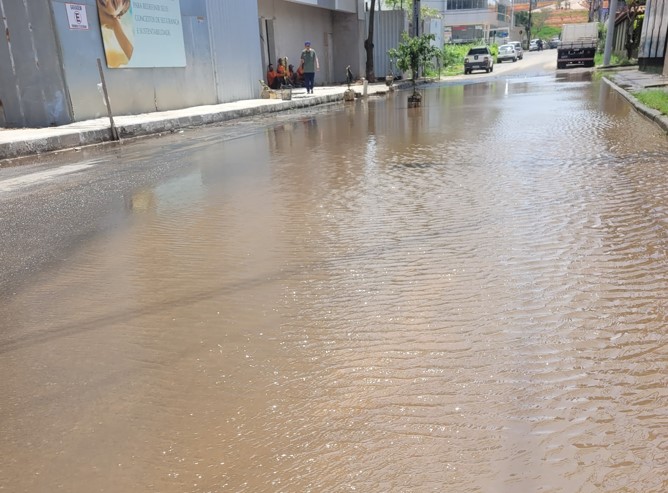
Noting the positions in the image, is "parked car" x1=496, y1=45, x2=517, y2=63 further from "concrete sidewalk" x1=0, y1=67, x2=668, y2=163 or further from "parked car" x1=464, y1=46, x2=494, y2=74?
"concrete sidewalk" x1=0, y1=67, x2=668, y2=163

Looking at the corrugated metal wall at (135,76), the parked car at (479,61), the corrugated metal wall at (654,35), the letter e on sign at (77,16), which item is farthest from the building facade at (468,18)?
the letter e on sign at (77,16)

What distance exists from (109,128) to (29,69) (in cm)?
239

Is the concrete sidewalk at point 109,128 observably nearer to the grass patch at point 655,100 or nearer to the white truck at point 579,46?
the grass patch at point 655,100

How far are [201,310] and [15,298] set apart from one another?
1.42 metres

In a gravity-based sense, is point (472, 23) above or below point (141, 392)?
above

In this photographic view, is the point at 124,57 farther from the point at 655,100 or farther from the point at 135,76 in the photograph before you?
the point at 655,100

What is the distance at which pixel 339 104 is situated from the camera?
20219mm

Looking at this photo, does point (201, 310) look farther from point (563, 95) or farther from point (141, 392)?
point (563, 95)

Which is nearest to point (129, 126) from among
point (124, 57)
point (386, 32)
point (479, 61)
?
point (124, 57)

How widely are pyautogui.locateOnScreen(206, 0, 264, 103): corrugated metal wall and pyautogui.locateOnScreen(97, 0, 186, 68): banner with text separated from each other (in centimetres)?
186

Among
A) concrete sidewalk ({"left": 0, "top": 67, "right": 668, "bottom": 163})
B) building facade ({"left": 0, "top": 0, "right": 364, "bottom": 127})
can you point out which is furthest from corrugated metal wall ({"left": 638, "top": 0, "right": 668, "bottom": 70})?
building facade ({"left": 0, "top": 0, "right": 364, "bottom": 127})

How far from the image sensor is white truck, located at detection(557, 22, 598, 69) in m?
38.9

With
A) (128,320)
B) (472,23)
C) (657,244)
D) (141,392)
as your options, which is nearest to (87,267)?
(128,320)

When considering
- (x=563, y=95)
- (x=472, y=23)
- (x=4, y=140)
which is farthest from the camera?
(x=472, y=23)
